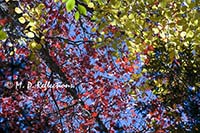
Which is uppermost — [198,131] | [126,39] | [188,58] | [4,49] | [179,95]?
[4,49]

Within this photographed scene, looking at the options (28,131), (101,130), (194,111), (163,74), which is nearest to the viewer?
(194,111)

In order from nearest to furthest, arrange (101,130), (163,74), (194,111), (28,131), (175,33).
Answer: (175,33)
(194,111)
(163,74)
(28,131)
(101,130)

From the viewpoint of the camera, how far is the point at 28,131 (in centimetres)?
720

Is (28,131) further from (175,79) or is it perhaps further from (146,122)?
(175,79)

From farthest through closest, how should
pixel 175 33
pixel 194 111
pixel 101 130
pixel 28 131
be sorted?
pixel 101 130, pixel 28 131, pixel 194 111, pixel 175 33

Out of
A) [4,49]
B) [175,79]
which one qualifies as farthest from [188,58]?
[4,49]

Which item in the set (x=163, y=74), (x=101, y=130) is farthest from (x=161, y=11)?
(x=101, y=130)

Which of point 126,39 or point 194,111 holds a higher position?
point 126,39

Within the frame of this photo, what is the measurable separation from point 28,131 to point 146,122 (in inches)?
111

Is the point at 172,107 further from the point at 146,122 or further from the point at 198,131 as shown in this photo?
the point at 146,122

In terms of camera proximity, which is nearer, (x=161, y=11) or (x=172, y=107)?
(x=161, y=11)

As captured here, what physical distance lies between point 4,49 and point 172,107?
4.75m

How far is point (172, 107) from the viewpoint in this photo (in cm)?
598

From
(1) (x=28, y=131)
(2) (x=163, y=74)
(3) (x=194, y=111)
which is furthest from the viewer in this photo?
(1) (x=28, y=131)
